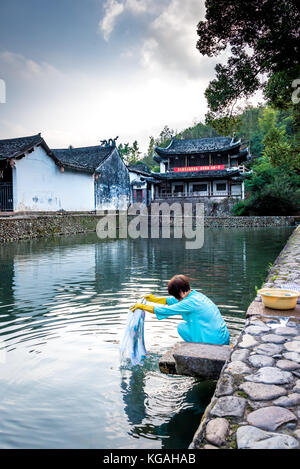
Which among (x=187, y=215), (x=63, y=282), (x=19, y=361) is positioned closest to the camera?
(x=19, y=361)

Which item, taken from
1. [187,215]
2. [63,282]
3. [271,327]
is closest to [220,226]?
[187,215]

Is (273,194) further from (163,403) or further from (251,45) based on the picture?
(163,403)

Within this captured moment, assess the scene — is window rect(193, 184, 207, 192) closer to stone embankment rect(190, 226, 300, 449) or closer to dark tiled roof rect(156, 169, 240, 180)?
dark tiled roof rect(156, 169, 240, 180)

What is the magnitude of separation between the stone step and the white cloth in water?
1.97 ft

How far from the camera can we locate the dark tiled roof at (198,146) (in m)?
38.7

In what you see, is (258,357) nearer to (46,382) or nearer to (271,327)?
(271,327)

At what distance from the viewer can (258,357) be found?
9.89 ft

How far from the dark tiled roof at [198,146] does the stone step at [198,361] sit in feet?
118

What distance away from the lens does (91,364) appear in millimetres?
4164

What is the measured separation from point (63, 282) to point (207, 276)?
3515 millimetres

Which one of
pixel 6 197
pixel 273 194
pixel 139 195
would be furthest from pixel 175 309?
Answer: pixel 139 195

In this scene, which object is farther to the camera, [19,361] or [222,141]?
[222,141]

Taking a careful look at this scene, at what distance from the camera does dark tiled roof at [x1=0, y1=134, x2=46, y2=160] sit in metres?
20.2

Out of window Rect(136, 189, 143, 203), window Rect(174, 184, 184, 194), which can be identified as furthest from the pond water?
window Rect(136, 189, 143, 203)
